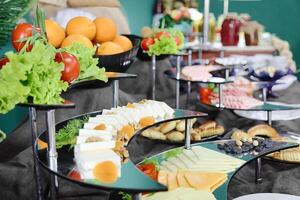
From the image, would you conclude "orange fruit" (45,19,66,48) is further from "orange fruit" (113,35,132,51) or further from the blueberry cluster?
the blueberry cluster

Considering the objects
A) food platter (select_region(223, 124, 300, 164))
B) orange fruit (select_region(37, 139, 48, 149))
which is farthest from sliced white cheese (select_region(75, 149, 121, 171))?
food platter (select_region(223, 124, 300, 164))

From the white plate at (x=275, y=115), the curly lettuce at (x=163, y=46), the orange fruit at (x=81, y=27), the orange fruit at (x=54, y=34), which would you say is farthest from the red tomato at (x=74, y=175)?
the white plate at (x=275, y=115)

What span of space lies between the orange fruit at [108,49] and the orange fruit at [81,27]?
52 millimetres

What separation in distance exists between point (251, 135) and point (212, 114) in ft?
1.50

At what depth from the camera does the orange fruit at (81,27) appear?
1249 millimetres

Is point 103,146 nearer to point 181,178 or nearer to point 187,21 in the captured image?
point 181,178

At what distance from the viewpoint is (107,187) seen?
2.02 ft

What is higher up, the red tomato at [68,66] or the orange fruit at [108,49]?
the red tomato at [68,66]

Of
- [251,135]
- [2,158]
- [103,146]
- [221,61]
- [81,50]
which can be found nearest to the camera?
[103,146]

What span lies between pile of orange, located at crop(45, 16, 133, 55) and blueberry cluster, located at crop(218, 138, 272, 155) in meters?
0.49

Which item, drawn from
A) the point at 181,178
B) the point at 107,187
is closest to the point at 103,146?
the point at 107,187

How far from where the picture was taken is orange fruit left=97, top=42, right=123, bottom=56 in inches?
51.1

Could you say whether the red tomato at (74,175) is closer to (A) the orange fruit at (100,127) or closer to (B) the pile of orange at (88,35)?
(A) the orange fruit at (100,127)

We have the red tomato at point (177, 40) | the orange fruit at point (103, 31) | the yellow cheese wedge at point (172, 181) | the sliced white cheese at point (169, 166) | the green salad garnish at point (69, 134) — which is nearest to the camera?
Answer: the green salad garnish at point (69, 134)
